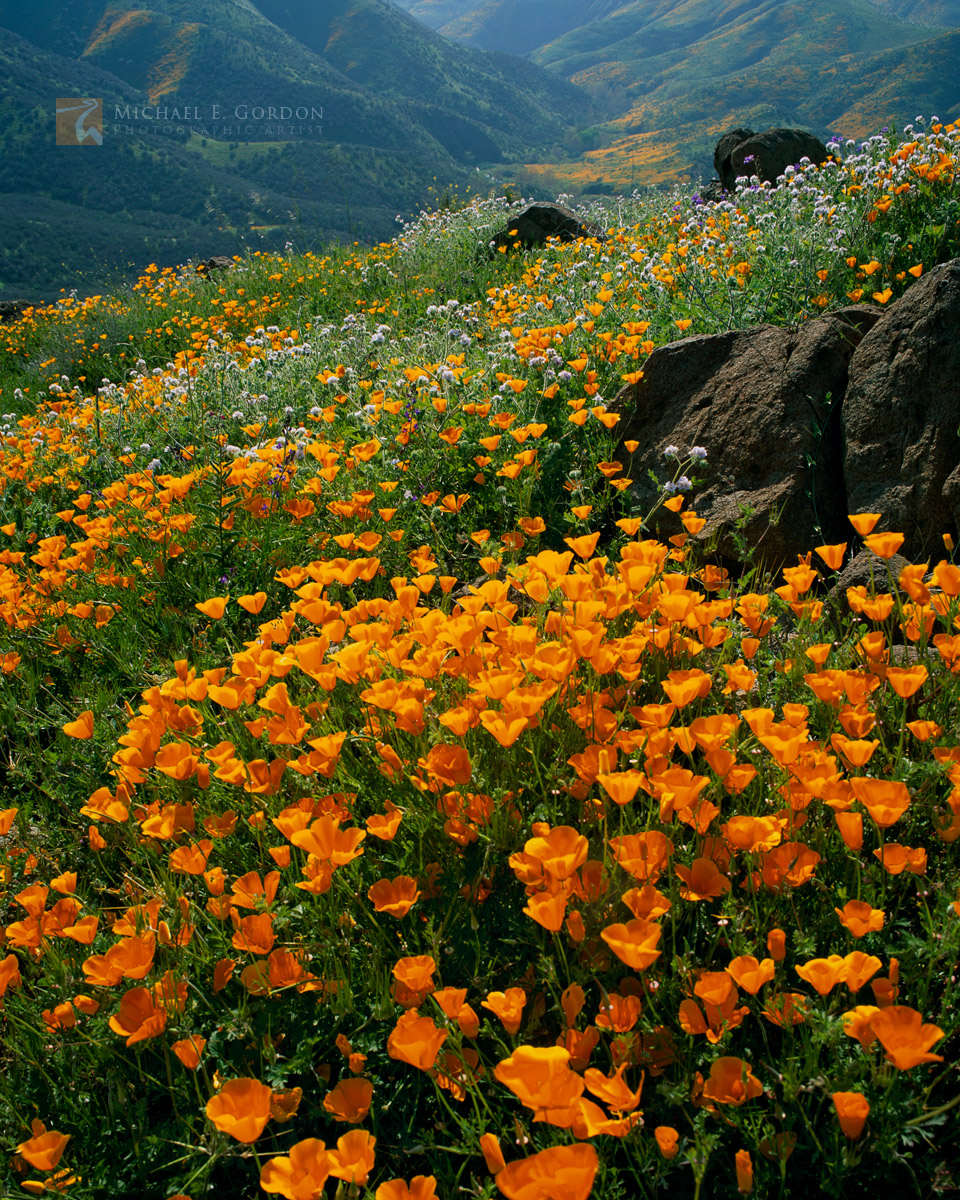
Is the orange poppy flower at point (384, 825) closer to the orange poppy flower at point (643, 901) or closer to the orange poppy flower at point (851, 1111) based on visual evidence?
the orange poppy flower at point (643, 901)

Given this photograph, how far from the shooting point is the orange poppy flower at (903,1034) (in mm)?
1079

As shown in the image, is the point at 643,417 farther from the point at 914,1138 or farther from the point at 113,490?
the point at 914,1138

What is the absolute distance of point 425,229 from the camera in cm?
1381

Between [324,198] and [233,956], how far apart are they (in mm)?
81054

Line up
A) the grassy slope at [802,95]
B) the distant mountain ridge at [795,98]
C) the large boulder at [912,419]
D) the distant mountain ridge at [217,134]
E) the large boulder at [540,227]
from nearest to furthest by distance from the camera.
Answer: the large boulder at [912,419], the large boulder at [540,227], the distant mountain ridge at [217,134], the distant mountain ridge at [795,98], the grassy slope at [802,95]

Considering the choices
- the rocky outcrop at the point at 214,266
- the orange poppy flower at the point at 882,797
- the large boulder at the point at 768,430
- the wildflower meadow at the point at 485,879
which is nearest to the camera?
the wildflower meadow at the point at 485,879

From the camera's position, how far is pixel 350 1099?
1.29 m

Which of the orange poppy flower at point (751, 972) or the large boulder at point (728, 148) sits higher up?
the large boulder at point (728, 148)

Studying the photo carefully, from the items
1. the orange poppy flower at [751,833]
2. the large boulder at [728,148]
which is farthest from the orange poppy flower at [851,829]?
the large boulder at [728,148]

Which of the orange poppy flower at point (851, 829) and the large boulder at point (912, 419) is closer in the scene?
the orange poppy flower at point (851, 829)

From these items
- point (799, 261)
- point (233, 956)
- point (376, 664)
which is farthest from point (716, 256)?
point (233, 956)

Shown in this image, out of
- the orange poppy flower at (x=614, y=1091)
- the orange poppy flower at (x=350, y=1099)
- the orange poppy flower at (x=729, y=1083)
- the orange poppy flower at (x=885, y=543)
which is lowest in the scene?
the orange poppy flower at (x=350, y=1099)

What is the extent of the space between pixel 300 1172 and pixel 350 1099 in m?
0.19

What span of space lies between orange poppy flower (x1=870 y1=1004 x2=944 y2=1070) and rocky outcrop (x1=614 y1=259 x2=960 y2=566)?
6.53 feet
